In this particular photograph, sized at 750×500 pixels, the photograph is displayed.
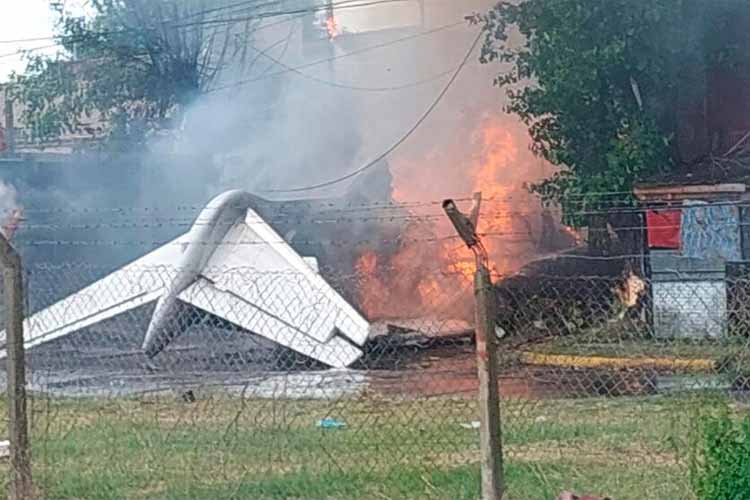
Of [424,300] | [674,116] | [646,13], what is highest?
[646,13]

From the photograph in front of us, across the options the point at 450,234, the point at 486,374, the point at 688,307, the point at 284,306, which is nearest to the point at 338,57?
the point at 450,234

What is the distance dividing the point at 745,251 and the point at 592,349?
3461mm

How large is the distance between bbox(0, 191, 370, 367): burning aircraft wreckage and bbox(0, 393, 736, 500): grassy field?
390 centimetres

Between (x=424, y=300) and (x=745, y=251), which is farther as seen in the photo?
(x=424, y=300)

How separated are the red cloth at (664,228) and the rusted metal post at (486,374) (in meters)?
12.6

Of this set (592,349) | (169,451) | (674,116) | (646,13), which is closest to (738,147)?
(674,116)

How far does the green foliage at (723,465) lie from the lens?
181 inches

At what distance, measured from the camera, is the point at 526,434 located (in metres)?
7.96

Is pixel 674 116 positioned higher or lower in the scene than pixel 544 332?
higher

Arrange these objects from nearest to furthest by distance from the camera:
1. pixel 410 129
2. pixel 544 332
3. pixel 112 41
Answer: pixel 544 332 < pixel 112 41 < pixel 410 129

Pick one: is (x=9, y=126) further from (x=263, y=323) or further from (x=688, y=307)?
(x=688, y=307)

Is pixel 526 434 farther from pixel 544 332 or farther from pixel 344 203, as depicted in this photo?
pixel 344 203

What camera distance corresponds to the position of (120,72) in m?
28.5

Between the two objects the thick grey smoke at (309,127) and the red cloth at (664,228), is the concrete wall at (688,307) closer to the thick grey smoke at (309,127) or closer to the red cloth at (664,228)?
the red cloth at (664,228)
